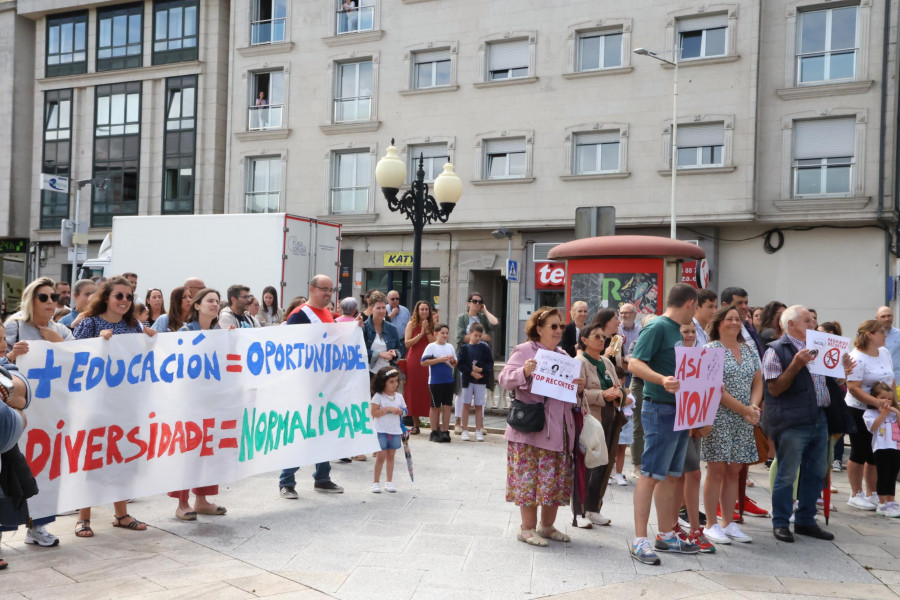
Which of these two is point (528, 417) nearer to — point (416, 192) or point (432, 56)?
point (416, 192)

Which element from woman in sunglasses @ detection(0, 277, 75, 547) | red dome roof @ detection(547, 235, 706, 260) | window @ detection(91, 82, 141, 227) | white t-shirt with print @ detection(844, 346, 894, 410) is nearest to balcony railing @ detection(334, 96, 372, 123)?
window @ detection(91, 82, 141, 227)

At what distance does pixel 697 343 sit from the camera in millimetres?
7629

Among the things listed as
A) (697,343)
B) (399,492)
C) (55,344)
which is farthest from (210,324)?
(697,343)

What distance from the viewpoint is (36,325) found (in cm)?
621

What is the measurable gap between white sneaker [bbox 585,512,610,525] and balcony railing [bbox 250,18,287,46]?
83.5ft

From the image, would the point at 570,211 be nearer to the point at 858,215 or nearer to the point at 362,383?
the point at 858,215

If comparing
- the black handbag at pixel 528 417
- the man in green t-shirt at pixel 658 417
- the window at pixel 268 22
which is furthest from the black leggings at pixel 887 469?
the window at pixel 268 22

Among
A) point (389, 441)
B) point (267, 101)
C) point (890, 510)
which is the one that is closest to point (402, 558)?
point (389, 441)

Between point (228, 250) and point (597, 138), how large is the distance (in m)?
11.8

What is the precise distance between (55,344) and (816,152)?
821 inches

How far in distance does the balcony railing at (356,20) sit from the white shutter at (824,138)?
1380 cm

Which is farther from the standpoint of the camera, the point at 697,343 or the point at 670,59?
the point at 670,59

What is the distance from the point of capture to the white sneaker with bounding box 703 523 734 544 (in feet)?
22.1

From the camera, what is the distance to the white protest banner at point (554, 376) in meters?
6.36
